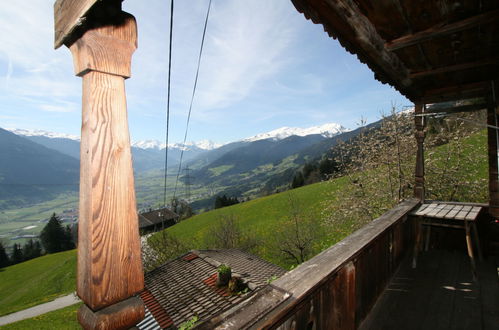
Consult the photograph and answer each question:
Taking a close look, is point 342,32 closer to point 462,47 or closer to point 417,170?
point 462,47

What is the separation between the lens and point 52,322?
70.0 feet

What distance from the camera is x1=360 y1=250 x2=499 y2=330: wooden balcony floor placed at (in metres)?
2.60

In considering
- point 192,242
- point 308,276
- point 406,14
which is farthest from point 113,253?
point 192,242

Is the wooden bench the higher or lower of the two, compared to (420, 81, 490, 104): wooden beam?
lower

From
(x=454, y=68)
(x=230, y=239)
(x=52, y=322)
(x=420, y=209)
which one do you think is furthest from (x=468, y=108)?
(x=52, y=322)

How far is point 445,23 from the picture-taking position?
2.36 meters

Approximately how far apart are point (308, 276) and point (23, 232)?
8256 inches

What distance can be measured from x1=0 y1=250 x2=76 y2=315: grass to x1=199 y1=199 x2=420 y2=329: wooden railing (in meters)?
39.7

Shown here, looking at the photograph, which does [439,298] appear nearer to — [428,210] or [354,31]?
[428,210]

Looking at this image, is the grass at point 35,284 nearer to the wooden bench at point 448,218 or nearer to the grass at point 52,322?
the grass at point 52,322

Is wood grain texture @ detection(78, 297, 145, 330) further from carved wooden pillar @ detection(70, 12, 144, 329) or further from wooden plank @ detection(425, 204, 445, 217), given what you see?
wooden plank @ detection(425, 204, 445, 217)

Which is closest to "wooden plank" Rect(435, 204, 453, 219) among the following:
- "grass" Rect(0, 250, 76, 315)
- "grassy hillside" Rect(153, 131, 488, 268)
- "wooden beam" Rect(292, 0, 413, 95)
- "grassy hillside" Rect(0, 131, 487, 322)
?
"wooden beam" Rect(292, 0, 413, 95)

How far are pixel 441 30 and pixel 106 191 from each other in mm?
3181

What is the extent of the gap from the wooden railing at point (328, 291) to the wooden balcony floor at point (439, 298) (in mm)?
168
